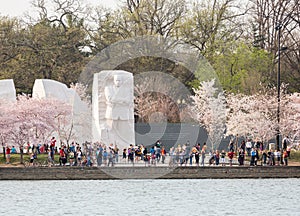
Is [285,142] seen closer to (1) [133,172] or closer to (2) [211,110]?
(1) [133,172]

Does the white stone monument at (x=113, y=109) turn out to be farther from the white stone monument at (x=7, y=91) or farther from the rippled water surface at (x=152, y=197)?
the rippled water surface at (x=152, y=197)

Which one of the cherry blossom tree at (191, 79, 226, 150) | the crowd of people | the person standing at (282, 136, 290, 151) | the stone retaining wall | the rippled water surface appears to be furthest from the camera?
the cherry blossom tree at (191, 79, 226, 150)

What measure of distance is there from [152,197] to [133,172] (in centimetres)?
527

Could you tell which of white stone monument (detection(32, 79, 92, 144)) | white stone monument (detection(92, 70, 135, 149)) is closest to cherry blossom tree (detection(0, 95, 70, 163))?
white stone monument (detection(32, 79, 92, 144))

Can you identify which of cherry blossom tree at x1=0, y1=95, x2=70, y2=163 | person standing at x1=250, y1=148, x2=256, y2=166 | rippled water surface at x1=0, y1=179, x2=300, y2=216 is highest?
cherry blossom tree at x1=0, y1=95, x2=70, y2=163

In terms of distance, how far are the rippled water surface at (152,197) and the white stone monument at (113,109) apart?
361 inches

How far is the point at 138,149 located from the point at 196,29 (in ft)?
76.5

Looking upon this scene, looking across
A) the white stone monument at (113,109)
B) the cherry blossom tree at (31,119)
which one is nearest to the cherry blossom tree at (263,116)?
the white stone monument at (113,109)

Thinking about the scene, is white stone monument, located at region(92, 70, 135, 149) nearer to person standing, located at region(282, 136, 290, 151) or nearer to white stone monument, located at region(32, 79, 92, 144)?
white stone monument, located at region(32, 79, 92, 144)

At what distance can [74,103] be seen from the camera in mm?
70125

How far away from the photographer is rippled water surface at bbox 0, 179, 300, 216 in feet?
146

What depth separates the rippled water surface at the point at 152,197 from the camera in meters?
44.5

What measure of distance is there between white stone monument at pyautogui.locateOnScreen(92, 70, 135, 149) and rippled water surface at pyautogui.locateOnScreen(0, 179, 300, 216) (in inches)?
361

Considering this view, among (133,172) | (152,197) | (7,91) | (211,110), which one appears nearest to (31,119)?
(7,91)
